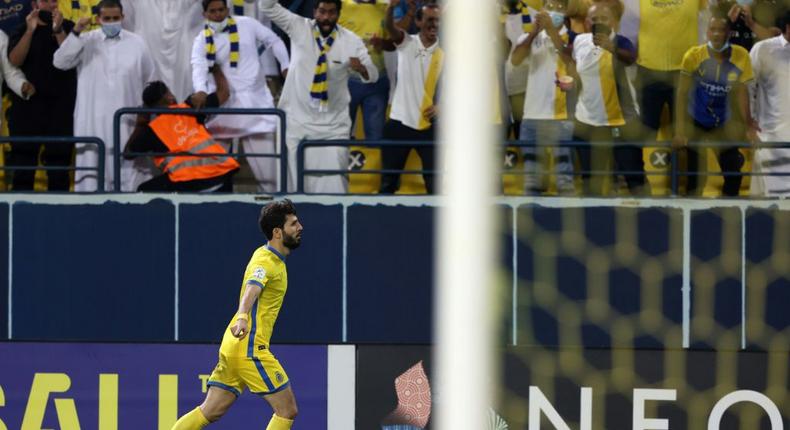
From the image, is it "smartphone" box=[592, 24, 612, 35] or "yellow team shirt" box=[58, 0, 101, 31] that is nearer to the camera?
"smartphone" box=[592, 24, 612, 35]

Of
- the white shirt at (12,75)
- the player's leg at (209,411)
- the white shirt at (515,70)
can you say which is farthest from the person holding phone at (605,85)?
the white shirt at (12,75)

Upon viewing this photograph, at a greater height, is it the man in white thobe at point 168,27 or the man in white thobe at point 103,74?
the man in white thobe at point 168,27

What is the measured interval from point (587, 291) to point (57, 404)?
3.17 m

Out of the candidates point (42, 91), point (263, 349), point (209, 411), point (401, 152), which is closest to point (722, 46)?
point (401, 152)

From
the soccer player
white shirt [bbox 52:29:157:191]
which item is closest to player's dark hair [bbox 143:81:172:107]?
white shirt [bbox 52:29:157:191]

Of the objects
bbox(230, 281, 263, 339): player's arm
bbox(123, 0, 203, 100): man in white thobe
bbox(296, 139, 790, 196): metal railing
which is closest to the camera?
bbox(230, 281, 263, 339): player's arm

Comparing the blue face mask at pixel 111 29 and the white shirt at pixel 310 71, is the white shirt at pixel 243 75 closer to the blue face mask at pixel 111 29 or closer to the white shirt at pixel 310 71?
the white shirt at pixel 310 71

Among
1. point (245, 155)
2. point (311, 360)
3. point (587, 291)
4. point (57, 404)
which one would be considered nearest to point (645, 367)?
point (587, 291)

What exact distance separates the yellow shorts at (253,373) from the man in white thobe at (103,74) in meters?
1.91

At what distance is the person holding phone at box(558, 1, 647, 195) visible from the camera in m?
8.95

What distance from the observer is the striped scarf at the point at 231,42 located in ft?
31.2

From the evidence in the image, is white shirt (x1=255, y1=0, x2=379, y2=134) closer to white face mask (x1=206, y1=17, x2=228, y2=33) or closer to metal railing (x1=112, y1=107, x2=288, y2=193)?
white face mask (x1=206, y1=17, x2=228, y2=33)

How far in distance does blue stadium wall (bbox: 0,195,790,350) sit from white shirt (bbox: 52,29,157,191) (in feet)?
1.33

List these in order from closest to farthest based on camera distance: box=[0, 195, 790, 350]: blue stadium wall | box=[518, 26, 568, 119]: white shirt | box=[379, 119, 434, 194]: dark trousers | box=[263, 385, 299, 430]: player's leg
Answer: box=[263, 385, 299, 430]: player's leg < box=[518, 26, 568, 119]: white shirt < box=[0, 195, 790, 350]: blue stadium wall < box=[379, 119, 434, 194]: dark trousers
